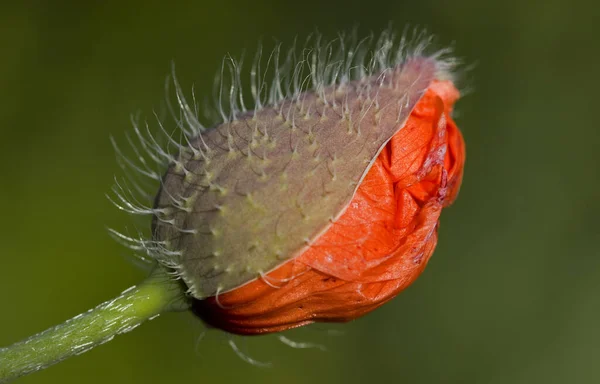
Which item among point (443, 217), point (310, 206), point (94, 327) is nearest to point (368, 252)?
point (310, 206)

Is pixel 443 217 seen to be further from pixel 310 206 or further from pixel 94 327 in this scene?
pixel 94 327

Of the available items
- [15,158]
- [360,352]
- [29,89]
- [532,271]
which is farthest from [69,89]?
[532,271]

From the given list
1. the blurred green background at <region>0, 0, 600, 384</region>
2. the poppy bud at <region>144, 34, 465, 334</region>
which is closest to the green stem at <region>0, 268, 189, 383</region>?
the poppy bud at <region>144, 34, 465, 334</region>

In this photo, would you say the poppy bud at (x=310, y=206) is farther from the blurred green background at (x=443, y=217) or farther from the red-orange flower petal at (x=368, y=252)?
the blurred green background at (x=443, y=217)

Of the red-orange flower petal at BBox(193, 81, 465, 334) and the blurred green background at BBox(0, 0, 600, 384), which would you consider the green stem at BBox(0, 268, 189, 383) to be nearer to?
the red-orange flower petal at BBox(193, 81, 465, 334)

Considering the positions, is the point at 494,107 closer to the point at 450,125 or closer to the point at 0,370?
the point at 450,125

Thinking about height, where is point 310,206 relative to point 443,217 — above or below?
above

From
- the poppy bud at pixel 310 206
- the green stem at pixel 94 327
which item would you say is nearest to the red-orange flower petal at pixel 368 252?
the poppy bud at pixel 310 206
